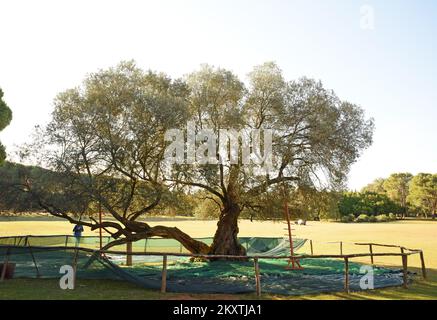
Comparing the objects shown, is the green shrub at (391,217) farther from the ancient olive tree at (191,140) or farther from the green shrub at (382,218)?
the ancient olive tree at (191,140)

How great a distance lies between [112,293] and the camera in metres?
12.3

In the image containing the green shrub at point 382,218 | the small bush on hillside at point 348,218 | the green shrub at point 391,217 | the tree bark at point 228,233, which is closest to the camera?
the tree bark at point 228,233

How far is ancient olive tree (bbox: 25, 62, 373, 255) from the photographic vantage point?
1517 cm

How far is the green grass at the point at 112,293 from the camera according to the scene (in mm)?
11648

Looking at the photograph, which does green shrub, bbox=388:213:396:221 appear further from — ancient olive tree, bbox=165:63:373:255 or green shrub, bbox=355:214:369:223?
ancient olive tree, bbox=165:63:373:255

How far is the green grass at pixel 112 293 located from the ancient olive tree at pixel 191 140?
10.7ft

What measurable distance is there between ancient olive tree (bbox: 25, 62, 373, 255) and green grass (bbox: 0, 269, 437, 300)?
128 inches

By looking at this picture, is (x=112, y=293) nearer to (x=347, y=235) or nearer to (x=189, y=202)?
(x=189, y=202)

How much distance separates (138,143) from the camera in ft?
49.4

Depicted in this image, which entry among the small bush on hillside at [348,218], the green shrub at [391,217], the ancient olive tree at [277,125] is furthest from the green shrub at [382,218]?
the ancient olive tree at [277,125]
